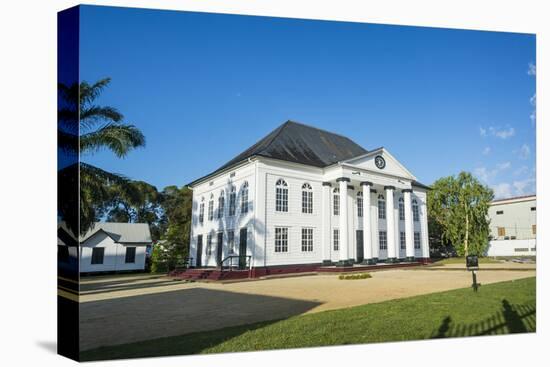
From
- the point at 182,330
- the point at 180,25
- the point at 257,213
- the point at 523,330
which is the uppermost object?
the point at 180,25

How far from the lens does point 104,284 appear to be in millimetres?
7605

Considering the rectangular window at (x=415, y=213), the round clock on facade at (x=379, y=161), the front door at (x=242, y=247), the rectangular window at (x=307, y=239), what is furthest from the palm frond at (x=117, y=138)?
the rectangular window at (x=415, y=213)

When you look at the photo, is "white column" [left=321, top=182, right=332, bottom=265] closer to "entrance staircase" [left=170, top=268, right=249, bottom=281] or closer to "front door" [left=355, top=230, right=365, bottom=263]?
"front door" [left=355, top=230, right=365, bottom=263]

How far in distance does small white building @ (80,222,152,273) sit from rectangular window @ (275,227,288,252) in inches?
324

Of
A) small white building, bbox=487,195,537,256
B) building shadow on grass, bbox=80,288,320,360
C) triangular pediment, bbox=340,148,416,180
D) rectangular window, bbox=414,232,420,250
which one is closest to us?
building shadow on grass, bbox=80,288,320,360

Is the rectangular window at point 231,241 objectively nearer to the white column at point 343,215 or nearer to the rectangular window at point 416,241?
the white column at point 343,215

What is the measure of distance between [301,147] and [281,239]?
528 centimetres

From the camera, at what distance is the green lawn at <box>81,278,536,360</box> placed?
19.2 ft

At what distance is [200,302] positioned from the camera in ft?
30.7

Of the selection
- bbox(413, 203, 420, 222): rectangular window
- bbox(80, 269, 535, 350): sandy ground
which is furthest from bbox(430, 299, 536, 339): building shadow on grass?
bbox(413, 203, 420, 222): rectangular window

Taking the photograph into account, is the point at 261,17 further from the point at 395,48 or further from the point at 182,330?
the point at 182,330

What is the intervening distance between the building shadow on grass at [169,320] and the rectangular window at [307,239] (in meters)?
8.59

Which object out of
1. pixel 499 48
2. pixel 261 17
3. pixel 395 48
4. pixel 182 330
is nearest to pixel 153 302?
pixel 182 330

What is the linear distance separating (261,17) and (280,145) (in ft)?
39.9
